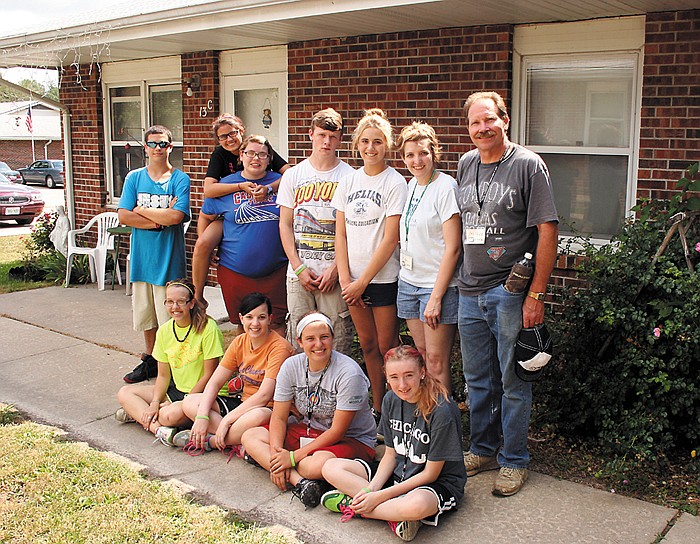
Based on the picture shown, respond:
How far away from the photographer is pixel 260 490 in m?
3.98

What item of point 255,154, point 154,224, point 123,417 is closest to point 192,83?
point 154,224

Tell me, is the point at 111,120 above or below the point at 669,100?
above

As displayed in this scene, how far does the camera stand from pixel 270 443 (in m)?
4.07

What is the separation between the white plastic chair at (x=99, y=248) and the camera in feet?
29.9

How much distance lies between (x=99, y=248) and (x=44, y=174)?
3204 centimetres

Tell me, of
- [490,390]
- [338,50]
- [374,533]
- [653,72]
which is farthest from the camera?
A: [338,50]

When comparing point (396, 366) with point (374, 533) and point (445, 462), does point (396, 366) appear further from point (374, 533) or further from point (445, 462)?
point (374, 533)

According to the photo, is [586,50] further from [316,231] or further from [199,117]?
[199,117]

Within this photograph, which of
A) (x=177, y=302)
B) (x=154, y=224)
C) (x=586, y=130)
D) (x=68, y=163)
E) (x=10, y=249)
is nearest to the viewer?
(x=177, y=302)

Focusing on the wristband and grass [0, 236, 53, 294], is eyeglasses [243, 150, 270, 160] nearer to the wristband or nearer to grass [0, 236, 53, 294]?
the wristband

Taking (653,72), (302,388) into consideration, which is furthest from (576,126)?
(302,388)

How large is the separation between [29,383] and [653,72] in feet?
16.1

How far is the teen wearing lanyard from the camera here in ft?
12.9

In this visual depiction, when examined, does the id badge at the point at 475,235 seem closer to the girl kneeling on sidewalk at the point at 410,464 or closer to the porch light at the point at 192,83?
the girl kneeling on sidewalk at the point at 410,464
